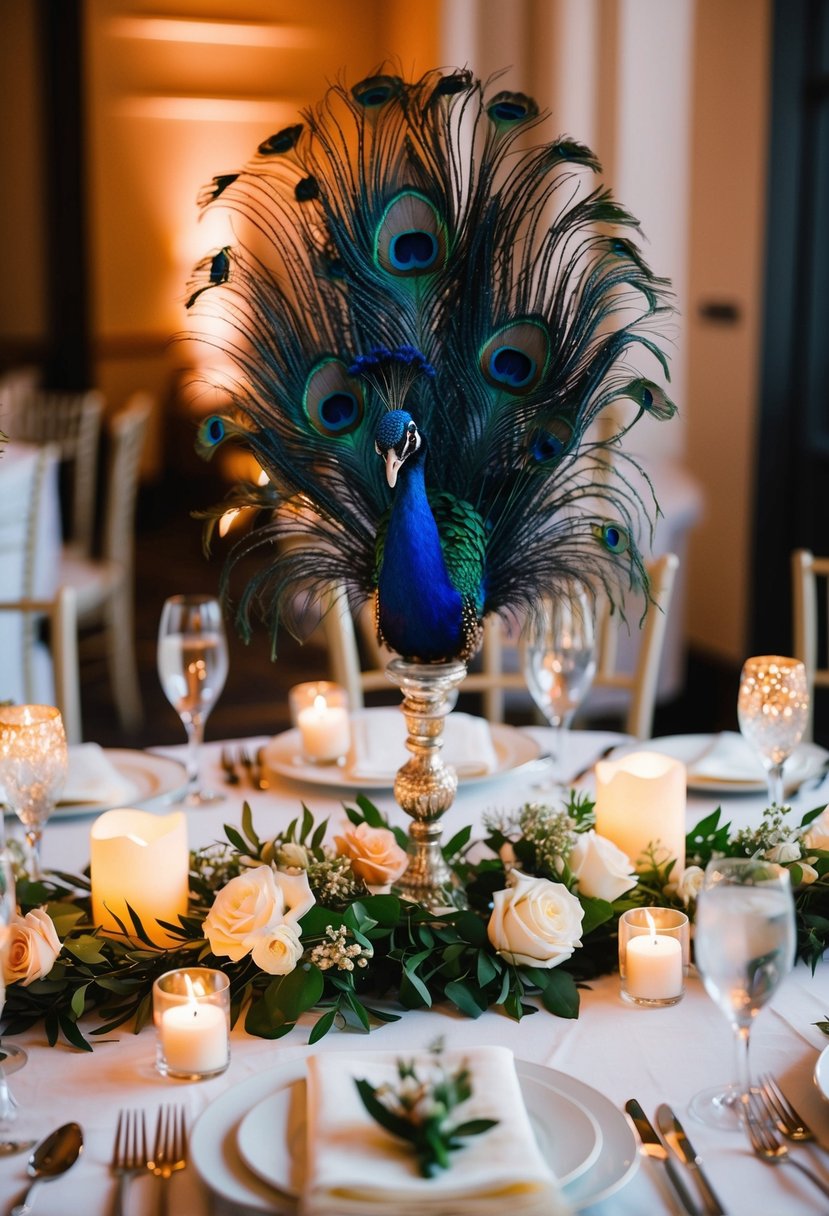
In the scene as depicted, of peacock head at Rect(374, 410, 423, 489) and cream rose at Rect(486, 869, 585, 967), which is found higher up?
peacock head at Rect(374, 410, 423, 489)

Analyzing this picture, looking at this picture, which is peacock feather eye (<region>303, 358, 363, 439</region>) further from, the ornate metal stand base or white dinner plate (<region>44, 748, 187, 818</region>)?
white dinner plate (<region>44, 748, 187, 818</region>)

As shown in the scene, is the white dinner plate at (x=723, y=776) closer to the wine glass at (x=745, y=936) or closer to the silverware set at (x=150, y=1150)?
the wine glass at (x=745, y=936)

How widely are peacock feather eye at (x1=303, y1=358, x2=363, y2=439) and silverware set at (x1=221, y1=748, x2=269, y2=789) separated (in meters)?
0.59

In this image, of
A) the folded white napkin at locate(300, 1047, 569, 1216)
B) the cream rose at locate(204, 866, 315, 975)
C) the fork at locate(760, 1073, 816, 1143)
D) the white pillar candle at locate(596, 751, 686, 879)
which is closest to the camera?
the folded white napkin at locate(300, 1047, 569, 1216)

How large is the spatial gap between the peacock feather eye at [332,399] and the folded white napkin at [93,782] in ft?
1.87

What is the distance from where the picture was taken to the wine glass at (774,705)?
60.0 inches

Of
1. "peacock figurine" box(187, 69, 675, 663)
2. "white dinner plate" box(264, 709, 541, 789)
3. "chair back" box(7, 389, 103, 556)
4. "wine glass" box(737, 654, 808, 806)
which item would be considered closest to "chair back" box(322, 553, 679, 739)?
"white dinner plate" box(264, 709, 541, 789)

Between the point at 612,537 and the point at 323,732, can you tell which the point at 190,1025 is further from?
the point at 323,732

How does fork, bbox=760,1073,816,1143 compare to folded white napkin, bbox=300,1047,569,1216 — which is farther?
fork, bbox=760,1073,816,1143

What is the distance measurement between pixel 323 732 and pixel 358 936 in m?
0.67

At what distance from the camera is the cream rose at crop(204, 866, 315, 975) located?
1.13m

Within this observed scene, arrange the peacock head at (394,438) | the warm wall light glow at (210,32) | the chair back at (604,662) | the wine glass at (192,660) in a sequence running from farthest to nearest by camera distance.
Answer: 1. the warm wall light glow at (210,32)
2. the chair back at (604,662)
3. the wine glass at (192,660)
4. the peacock head at (394,438)

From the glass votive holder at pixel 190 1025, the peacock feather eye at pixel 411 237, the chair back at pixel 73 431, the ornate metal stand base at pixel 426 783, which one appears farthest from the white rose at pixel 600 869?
the chair back at pixel 73 431

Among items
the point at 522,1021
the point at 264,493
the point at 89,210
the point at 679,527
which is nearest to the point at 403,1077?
the point at 522,1021
